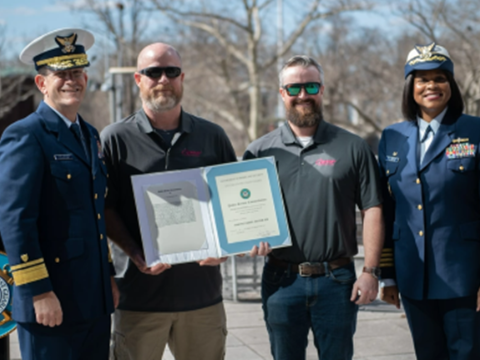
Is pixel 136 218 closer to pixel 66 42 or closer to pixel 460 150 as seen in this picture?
pixel 66 42

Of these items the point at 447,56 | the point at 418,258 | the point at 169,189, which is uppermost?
the point at 447,56

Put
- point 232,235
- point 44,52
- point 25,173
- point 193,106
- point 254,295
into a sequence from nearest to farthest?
point 25,173, point 44,52, point 232,235, point 254,295, point 193,106

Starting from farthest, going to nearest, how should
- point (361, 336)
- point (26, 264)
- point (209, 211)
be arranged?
point (361, 336)
point (209, 211)
point (26, 264)

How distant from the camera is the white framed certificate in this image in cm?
372

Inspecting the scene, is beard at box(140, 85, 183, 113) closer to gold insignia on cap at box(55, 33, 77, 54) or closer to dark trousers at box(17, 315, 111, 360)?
gold insignia on cap at box(55, 33, 77, 54)

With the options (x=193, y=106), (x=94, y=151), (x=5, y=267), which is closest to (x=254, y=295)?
(x=5, y=267)

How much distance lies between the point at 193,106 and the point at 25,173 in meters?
32.7

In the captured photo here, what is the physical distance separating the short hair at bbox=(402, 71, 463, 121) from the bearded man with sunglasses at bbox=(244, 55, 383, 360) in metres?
0.37

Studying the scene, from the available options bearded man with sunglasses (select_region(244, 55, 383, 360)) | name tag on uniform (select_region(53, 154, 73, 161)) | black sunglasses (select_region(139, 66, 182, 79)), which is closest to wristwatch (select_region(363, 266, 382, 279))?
bearded man with sunglasses (select_region(244, 55, 383, 360))

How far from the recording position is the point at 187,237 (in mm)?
3748

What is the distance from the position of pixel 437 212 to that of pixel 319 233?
69 centimetres

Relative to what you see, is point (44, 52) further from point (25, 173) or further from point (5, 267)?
point (5, 267)

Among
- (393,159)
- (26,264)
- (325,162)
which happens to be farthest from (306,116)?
(26,264)

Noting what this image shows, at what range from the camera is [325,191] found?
12.7ft
